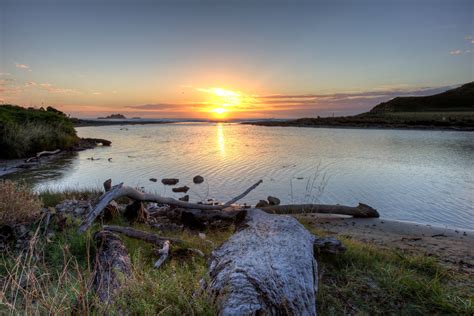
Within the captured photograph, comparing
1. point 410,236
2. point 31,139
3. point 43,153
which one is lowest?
point 410,236

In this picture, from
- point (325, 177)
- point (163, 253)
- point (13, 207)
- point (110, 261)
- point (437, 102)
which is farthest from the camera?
point (437, 102)

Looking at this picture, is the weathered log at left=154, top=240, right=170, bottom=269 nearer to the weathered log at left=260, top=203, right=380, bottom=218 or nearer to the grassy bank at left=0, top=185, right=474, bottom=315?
the grassy bank at left=0, top=185, right=474, bottom=315

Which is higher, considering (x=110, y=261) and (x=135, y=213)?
(x=110, y=261)

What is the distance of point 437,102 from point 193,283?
170 metres

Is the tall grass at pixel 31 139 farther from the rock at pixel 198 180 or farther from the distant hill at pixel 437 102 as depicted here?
the distant hill at pixel 437 102

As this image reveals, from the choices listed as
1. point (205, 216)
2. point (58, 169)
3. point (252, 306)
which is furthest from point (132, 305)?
point (58, 169)

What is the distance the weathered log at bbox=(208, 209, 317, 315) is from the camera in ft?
9.67

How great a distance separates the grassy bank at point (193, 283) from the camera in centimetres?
284

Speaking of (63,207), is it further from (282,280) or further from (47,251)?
(282,280)

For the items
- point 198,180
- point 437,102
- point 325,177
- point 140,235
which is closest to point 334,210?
point 325,177

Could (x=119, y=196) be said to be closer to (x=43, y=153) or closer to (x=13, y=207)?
(x=13, y=207)

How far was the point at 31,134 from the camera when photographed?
79.9 feet

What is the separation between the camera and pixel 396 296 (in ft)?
14.2

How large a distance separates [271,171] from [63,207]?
12.4 meters
